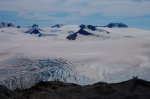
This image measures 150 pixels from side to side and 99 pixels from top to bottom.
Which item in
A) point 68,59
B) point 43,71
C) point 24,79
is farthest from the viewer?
point 68,59

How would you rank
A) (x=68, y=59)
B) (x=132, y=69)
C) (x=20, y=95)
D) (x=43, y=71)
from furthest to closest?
(x=68, y=59) → (x=132, y=69) → (x=43, y=71) → (x=20, y=95)

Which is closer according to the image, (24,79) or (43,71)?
(24,79)

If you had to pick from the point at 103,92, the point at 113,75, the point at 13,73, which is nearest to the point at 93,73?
the point at 113,75

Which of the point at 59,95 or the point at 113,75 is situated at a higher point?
the point at 59,95

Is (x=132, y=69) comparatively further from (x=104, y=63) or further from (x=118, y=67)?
(x=104, y=63)

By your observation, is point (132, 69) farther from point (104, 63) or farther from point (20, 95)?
point (20, 95)

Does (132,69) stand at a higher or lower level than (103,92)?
lower

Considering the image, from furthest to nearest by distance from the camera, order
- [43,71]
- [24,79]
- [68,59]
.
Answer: [68,59] → [43,71] → [24,79]

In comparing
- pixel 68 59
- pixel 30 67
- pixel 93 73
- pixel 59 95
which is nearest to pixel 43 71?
pixel 30 67

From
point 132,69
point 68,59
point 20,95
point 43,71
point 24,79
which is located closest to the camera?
point 20,95

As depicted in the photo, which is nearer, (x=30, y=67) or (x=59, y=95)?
(x=59, y=95)
